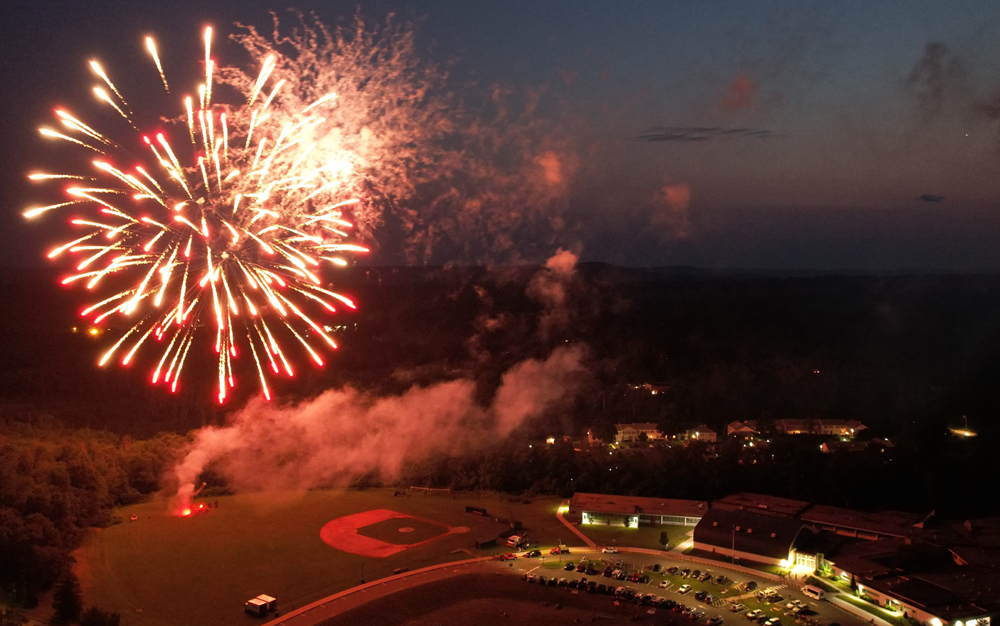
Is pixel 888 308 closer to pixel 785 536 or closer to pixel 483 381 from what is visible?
pixel 483 381

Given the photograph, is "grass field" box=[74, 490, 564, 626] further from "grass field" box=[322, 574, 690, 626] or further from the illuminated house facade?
"grass field" box=[322, 574, 690, 626]

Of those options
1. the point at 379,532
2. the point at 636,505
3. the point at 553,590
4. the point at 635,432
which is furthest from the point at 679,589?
the point at 635,432

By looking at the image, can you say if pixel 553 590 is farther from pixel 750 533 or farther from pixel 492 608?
pixel 750 533

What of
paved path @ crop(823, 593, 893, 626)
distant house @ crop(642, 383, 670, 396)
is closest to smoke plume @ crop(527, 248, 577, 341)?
distant house @ crop(642, 383, 670, 396)

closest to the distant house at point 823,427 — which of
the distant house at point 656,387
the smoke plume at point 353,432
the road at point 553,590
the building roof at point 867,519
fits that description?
the distant house at point 656,387

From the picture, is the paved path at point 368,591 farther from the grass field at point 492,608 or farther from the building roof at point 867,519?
the building roof at point 867,519
